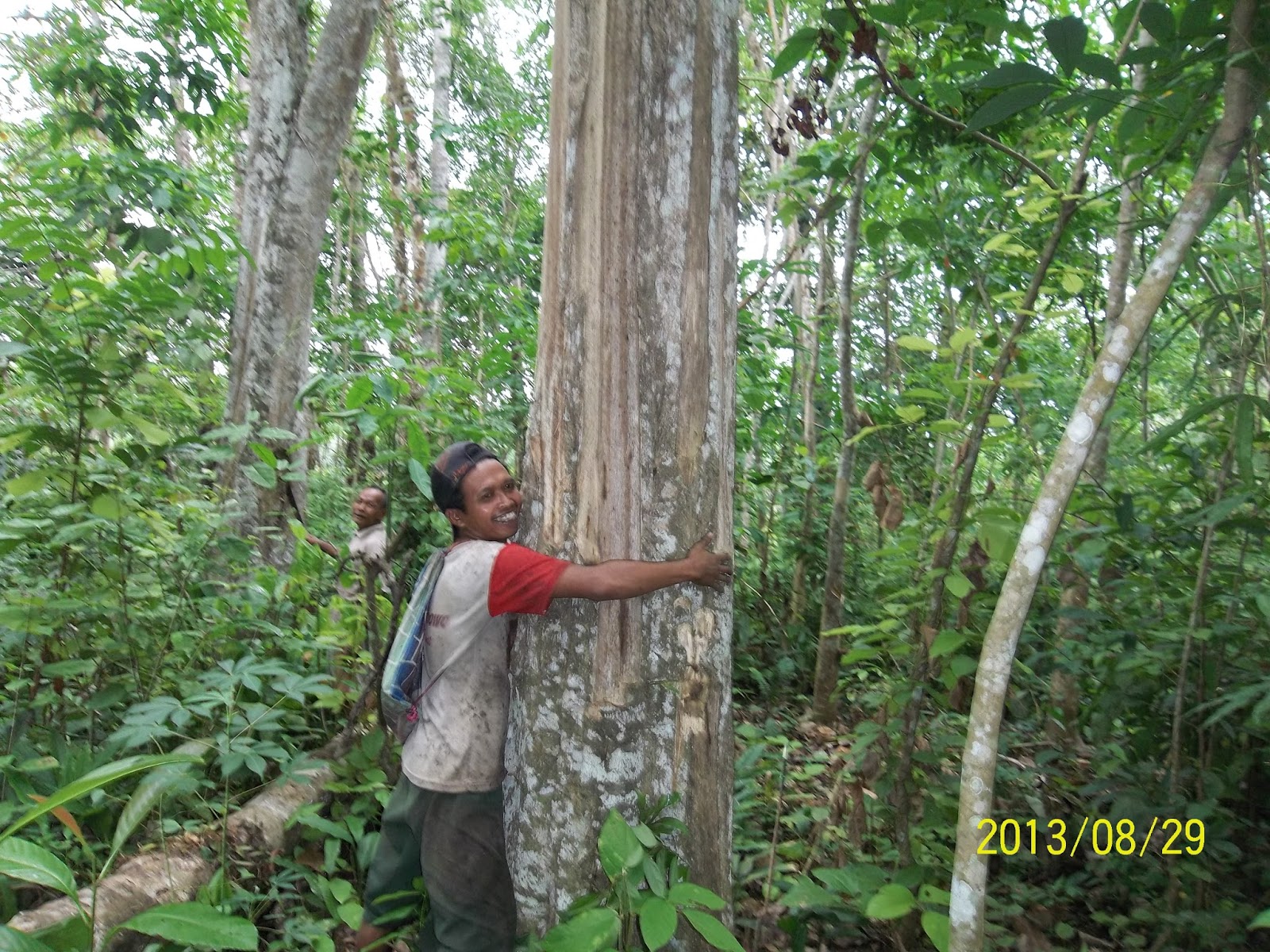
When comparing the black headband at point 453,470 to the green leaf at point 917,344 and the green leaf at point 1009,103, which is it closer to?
the green leaf at point 917,344

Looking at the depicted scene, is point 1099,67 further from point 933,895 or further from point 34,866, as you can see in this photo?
point 34,866

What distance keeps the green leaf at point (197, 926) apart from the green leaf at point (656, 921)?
811mm

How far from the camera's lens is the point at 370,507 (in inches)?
196

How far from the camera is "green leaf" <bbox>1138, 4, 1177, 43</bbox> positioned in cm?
205

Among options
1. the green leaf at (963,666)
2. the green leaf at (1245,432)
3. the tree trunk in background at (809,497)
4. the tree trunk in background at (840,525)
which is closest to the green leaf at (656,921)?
the green leaf at (963,666)

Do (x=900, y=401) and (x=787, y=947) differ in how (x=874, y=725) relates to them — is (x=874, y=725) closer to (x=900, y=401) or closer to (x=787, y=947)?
(x=787, y=947)

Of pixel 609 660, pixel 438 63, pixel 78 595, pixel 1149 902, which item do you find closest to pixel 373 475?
pixel 78 595

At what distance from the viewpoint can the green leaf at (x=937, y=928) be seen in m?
2.14

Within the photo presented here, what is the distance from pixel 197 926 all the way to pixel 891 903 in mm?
1774

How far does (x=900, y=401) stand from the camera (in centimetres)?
779

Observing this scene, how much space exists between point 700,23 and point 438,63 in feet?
33.9

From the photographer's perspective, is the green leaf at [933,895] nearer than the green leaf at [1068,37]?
No

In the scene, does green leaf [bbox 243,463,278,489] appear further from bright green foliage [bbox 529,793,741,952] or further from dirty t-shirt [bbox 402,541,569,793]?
bright green foliage [bbox 529,793,741,952]

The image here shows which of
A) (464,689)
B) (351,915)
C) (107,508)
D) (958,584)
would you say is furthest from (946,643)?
(107,508)
